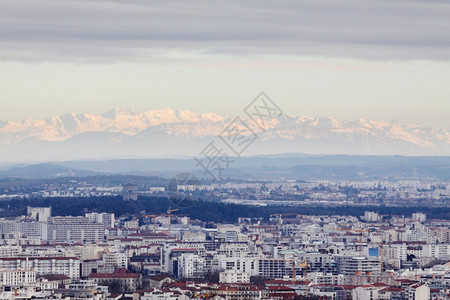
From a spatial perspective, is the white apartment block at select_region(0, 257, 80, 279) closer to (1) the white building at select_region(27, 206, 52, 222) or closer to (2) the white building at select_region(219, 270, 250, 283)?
(2) the white building at select_region(219, 270, 250, 283)

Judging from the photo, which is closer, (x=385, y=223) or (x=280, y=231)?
(x=280, y=231)

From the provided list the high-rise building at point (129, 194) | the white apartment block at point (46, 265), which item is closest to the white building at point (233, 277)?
the white apartment block at point (46, 265)

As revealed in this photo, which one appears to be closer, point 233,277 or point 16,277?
point 16,277

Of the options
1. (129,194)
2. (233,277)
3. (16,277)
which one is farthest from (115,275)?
(129,194)

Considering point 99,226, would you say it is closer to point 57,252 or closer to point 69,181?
point 57,252

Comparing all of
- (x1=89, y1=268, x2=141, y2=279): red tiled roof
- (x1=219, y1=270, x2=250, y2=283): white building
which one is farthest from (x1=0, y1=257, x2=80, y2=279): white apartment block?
(x1=219, y1=270, x2=250, y2=283): white building

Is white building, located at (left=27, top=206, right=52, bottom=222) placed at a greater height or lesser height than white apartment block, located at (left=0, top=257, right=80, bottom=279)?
greater

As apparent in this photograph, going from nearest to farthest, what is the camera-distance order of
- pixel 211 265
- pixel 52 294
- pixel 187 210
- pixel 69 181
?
pixel 52 294 → pixel 211 265 → pixel 187 210 → pixel 69 181

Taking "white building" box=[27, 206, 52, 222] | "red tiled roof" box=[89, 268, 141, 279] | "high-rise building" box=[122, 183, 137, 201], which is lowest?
"red tiled roof" box=[89, 268, 141, 279]

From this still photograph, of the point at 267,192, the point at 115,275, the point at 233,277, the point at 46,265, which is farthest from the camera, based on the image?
the point at 267,192

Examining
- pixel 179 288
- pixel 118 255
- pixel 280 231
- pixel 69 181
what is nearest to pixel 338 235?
pixel 280 231

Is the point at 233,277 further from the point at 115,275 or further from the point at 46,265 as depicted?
the point at 46,265
